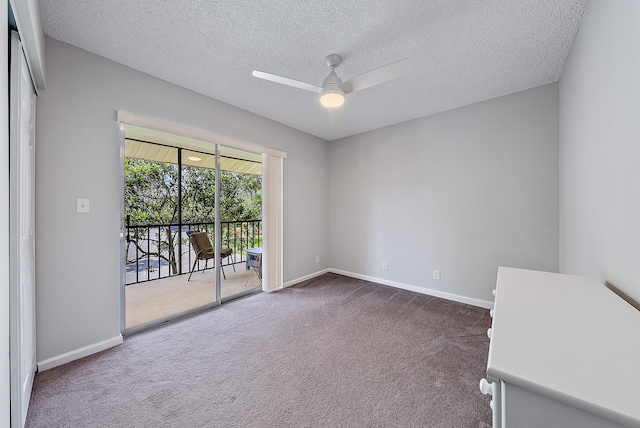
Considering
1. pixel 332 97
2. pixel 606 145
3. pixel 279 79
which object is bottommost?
pixel 606 145

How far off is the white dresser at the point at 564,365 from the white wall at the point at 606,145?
1.37 feet

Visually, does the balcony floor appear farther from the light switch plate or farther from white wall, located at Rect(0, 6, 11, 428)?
white wall, located at Rect(0, 6, 11, 428)

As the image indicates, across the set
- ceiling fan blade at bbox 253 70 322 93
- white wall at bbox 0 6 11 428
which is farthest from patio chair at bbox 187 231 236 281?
white wall at bbox 0 6 11 428

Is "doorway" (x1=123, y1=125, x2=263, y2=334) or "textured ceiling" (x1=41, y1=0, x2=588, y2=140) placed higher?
"textured ceiling" (x1=41, y1=0, x2=588, y2=140)

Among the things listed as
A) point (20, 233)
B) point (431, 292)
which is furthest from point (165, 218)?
point (431, 292)

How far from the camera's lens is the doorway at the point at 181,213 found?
372 centimetres

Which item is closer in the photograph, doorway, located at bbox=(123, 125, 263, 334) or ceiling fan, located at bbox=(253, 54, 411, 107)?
ceiling fan, located at bbox=(253, 54, 411, 107)

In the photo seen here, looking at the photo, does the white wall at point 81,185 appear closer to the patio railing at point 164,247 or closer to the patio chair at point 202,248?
the patio chair at point 202,248

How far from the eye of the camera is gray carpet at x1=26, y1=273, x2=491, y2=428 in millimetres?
1448

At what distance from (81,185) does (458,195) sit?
12.4 feet

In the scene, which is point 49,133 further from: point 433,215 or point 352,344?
point 433,215

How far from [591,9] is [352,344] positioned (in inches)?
110

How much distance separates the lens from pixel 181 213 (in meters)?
4.25

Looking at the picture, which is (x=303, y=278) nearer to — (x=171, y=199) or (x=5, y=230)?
(x=171, y=199)
